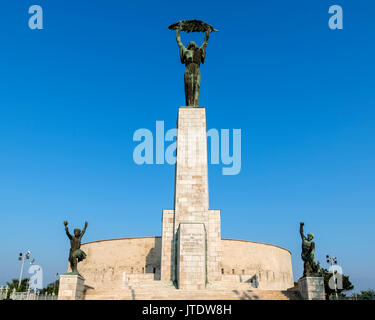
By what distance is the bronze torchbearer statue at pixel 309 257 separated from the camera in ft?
44.5

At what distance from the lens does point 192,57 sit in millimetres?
21344

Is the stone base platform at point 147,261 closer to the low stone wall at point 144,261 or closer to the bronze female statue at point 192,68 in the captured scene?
the low stone wall at point 144,261

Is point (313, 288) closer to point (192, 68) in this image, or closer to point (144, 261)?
point (192, 68)

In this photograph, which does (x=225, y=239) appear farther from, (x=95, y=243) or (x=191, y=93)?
(x=191, y=93)

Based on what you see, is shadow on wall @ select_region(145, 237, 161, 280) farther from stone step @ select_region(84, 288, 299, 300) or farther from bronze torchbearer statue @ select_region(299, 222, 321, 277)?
bronze torchbearer statue @ select_region(299, 222, 321, 277)

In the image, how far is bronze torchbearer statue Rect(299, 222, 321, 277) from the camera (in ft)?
44.5

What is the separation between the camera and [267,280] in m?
30.5

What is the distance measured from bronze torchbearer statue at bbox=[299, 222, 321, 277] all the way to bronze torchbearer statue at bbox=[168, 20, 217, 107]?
36.3 ft

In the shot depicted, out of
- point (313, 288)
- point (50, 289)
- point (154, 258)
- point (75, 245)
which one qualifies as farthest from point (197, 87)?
point (50, 289)

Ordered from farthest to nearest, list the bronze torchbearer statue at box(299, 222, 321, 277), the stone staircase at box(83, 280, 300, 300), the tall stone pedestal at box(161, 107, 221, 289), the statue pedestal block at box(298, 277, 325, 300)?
the tall stone pedestal at box(161, 107, 221, 289) → the bronze torchbearer statue at box(299, 222, 321, 277) → the stone staircase at box(83, 280, 300, 300) → the statue pedestal block at box(298, 277, 325, 300)

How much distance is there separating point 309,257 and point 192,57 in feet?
46.4

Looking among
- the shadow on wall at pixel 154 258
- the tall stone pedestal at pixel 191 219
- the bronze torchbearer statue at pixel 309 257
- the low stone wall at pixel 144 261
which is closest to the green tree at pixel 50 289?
the low stone wall at pixel 144 261

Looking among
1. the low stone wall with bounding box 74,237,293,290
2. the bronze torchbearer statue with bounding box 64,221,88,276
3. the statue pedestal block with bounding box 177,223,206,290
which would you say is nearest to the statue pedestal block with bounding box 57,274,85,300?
the bronze torchbearer statue with bounding box 64,221,88,276
